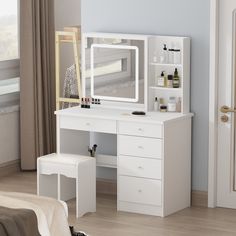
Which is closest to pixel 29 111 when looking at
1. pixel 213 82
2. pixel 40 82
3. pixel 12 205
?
pixel 40 82

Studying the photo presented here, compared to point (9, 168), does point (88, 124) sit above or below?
above

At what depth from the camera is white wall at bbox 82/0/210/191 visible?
20.7 ft

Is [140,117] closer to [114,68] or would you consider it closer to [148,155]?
[148,155]

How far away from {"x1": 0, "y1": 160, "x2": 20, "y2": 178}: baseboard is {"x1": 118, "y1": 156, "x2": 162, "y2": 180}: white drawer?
1.63 meters

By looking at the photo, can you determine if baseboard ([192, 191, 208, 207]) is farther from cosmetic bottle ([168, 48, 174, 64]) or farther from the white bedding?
the white bedding

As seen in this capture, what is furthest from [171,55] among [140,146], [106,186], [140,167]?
[106,186]

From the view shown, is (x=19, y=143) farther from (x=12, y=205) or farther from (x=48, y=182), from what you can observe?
(x=12, y=205)

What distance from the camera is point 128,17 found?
6.59 meters

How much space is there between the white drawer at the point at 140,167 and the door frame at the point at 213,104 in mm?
495

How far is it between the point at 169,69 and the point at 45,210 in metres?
2.09

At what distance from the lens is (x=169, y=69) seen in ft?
21.1

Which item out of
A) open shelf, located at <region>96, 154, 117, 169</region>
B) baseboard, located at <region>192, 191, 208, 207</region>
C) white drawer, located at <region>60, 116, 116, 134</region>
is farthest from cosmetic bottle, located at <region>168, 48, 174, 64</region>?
baseboard, located at <region>192, 191, 208, 207</region>

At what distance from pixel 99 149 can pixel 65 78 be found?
Answer: 1006 mm

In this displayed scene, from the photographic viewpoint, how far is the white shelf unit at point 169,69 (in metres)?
6.30
